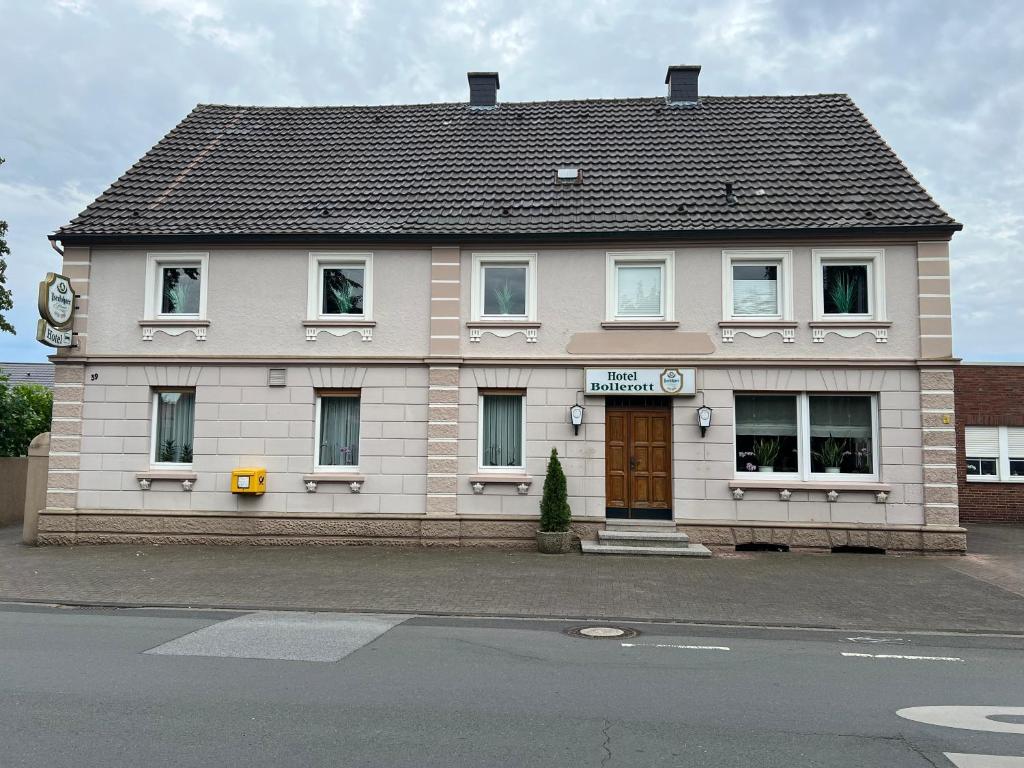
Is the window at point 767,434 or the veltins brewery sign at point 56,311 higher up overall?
the veltins brewery sign at point 56,311

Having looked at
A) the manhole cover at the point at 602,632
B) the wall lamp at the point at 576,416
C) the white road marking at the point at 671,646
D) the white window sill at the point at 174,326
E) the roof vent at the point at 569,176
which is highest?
the roof vent at the point at 569,176

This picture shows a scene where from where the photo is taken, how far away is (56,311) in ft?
44.1

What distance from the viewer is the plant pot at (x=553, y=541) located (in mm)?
12719

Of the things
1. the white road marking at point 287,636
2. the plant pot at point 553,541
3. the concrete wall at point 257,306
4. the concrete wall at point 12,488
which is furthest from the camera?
the concrete wall at point 12,488

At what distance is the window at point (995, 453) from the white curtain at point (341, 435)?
47.6ft

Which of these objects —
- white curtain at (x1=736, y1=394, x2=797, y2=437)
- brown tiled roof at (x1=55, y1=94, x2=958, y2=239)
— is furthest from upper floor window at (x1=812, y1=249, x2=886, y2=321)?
white curtain at (x1=736, y1=394, x2=797, y2=437)

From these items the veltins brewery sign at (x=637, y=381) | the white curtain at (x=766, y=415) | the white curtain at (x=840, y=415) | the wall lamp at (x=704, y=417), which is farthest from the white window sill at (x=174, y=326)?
the white curtain at (x=840, y=415)

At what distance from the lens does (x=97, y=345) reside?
14.2m

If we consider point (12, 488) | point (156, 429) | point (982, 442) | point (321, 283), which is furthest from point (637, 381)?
point (12, 488)

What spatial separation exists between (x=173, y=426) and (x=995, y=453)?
18.6 metres

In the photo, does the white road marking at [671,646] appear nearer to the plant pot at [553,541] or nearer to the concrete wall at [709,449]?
the plant pot at [553,541]

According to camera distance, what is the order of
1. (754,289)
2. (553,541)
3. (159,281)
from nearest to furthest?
(553,541)
(754,289)
(159,281)

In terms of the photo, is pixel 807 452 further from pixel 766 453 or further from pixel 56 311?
pixel 56 311

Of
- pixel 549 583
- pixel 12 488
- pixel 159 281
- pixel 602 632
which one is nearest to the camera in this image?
pixel 602 632
